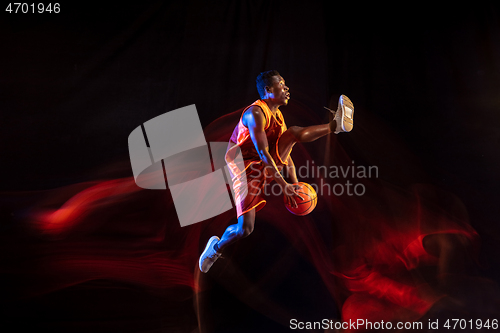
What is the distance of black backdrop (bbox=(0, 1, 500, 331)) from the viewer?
2.61 meters

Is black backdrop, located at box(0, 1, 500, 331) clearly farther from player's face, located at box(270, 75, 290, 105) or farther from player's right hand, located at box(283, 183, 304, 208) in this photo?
player's right hand, located at box(283, 183, 304, 208)

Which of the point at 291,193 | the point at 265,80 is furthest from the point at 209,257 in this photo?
the point at 265,80

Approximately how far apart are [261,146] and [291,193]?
0.35 metres

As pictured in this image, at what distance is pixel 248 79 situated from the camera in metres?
2.75

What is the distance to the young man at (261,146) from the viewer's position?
2.19 metres

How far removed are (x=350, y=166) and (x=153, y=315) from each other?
6.13 feet

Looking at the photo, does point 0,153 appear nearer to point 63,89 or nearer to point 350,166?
point 63,89

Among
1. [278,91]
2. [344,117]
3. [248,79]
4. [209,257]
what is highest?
[248,79]

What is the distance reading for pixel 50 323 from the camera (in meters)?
2.47

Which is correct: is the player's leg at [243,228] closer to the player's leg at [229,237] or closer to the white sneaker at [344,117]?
the player's leg at [229,237]

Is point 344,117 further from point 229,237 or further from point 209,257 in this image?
point 209,257

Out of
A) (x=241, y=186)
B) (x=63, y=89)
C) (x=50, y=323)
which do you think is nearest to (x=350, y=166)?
(x=241, y=186)

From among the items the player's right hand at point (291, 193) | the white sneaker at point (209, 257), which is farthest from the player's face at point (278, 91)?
the white sneaker at point (209, 257)

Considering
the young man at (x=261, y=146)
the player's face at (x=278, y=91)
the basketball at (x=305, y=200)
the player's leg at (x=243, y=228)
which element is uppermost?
the player's face at (x=278, y=91)
